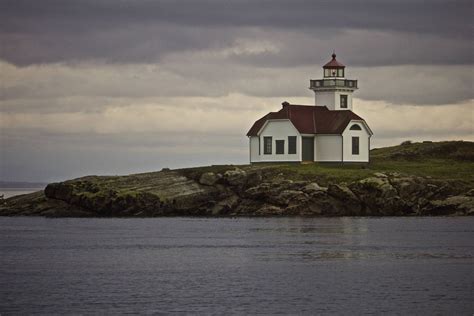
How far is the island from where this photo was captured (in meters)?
93.3

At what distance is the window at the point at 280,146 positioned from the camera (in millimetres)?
105125

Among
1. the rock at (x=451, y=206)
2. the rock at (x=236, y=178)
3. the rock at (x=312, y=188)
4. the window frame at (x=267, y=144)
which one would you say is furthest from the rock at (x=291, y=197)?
the window frame at (x=267, y=144)

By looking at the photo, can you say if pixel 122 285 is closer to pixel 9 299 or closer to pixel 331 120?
pixel 9 299

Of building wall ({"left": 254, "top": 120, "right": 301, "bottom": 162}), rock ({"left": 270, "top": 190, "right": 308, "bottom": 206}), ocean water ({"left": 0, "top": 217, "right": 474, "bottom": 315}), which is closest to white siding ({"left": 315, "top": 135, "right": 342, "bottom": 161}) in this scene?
building wall ({"left": 254, "top": 120, "right": 301, "bottom": 162})

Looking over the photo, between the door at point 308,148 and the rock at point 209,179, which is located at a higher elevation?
the door at point 308,148

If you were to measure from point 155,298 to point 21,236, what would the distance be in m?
39.9

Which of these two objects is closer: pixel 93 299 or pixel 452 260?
pixel 93 299

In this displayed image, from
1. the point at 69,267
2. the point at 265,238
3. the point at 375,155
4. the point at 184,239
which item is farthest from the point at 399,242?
the point at 375,155

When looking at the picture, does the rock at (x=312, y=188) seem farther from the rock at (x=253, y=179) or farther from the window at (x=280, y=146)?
the window at (x=280, y=146)

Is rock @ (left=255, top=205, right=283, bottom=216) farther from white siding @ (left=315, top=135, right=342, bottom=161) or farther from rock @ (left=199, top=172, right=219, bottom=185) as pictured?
Result: white siding @ (left=315, top=135, right=342, bottom=161)

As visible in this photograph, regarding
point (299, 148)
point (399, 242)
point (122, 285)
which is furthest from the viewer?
point (299, 148)

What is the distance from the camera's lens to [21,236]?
3260 inches

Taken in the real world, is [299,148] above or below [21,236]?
above

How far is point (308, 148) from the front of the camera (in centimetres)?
10588
